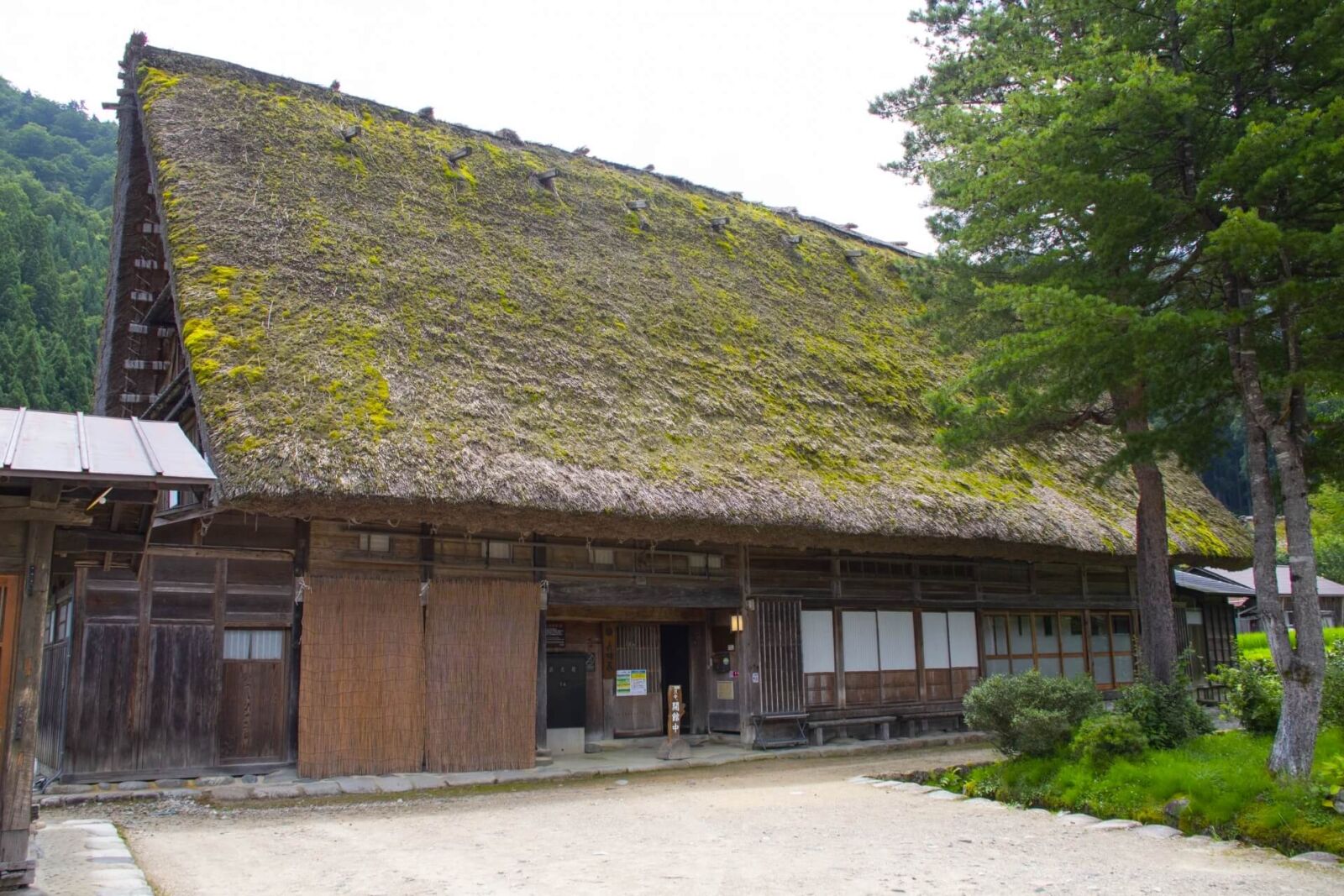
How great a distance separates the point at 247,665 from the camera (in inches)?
382

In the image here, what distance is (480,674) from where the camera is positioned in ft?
34.0

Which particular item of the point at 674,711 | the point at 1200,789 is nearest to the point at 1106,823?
the point at 1200,789

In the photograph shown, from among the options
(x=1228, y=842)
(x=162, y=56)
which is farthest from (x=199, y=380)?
(x=1228, y=842)

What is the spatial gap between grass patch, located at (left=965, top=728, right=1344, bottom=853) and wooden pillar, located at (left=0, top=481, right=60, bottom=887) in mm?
7261

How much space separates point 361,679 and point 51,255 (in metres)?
40.7

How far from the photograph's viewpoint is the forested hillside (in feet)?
115

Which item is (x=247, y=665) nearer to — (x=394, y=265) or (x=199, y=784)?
(x=199, y=784)

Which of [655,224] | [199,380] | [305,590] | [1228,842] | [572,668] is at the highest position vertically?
[655,224]

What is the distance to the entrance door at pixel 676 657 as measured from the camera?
44.8ft

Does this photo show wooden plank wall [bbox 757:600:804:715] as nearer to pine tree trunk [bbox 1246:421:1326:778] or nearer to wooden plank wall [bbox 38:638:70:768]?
pine tree trunk [bbox 1246:421:1326:778]

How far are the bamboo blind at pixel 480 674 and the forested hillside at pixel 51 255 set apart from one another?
28520mm

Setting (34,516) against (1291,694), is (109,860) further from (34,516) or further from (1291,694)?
(1291,694)

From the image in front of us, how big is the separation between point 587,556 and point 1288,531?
22.6ft

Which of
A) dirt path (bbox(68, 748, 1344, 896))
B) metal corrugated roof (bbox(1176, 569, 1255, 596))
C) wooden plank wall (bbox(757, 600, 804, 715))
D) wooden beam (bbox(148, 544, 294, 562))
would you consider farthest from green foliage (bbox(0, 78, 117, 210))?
dirt path (bbox(68, 748, 1344, 896))
